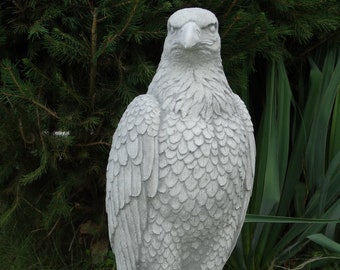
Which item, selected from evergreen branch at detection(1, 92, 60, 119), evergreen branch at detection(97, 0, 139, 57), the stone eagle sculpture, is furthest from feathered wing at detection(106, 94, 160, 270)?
evergreen branch at detection(1, 92, 60, 119)

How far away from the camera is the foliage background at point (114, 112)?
269cm

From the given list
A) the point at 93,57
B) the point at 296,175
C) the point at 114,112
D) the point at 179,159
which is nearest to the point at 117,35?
the point at 93,57

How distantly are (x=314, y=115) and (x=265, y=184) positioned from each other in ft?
1.80

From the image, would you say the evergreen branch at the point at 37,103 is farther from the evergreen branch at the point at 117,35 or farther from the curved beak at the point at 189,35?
the curved beak at the point at 189,35

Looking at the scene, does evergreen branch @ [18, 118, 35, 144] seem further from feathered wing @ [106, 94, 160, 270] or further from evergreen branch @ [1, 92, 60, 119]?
feathered wing @ [106, 94, 160, 270]

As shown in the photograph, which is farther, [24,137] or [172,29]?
[24,137]

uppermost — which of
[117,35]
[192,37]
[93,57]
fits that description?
[192,37]

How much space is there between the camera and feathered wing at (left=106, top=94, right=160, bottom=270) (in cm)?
170

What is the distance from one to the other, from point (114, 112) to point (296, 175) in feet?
3.94

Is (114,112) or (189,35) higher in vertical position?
(189,35)

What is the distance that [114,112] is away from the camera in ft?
9.29

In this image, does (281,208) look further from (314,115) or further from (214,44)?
(214,44)

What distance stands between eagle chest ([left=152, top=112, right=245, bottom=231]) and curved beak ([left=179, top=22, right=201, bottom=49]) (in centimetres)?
24

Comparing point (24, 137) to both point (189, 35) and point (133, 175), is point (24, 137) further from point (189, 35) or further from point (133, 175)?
point (189, 35)
